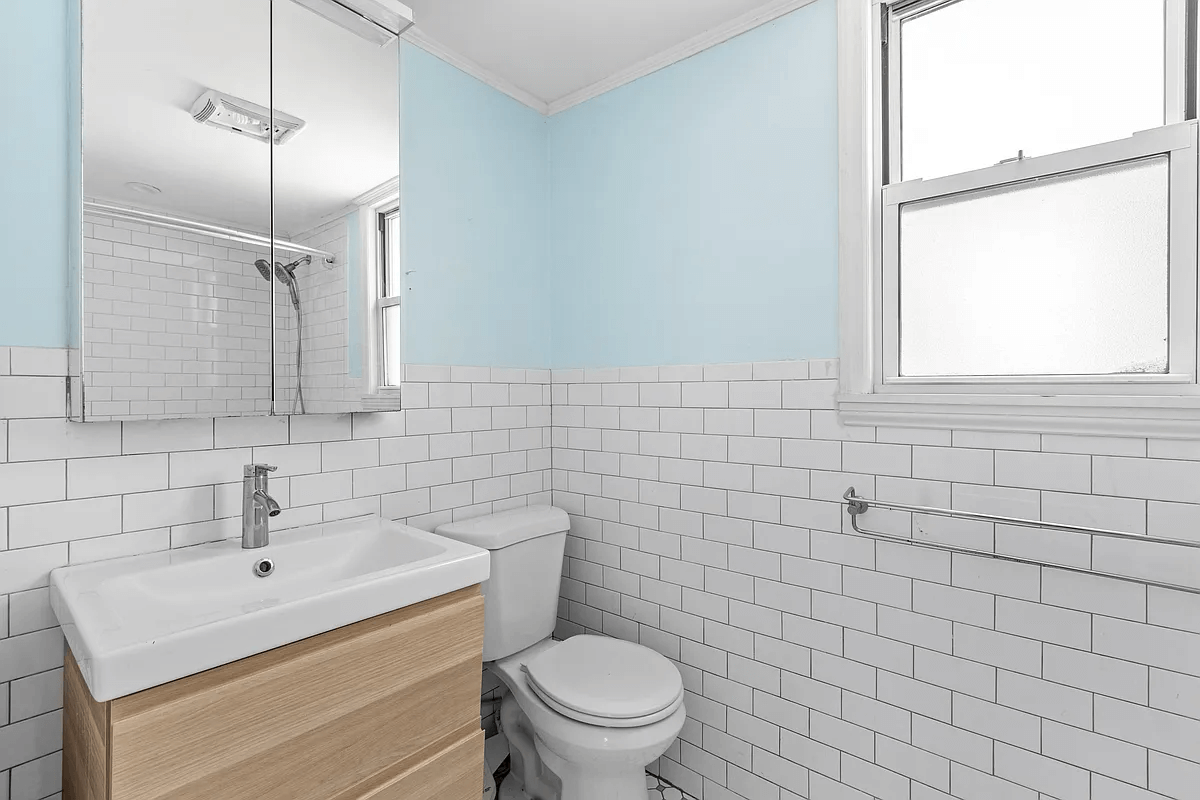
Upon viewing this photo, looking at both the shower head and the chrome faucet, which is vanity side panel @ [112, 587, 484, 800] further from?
the shower head

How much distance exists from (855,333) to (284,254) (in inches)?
58.9

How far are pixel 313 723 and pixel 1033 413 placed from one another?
1615 mm

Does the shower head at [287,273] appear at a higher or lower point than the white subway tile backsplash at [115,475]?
higher

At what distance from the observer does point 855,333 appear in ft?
5.11

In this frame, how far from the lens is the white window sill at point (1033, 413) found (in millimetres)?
1173

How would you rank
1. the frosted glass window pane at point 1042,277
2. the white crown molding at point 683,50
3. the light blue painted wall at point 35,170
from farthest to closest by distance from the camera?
the white crown molding at point 683,50 → the frosted glass window pane at point 1042,277 → the light blue painted wall at point 35,170

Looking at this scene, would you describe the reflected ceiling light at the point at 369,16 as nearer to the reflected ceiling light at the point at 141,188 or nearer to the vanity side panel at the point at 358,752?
the reflected ceiling light at the point at 141,188

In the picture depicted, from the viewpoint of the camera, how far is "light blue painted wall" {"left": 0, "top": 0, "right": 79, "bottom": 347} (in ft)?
3.73

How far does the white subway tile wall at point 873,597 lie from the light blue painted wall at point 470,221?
1.25ft

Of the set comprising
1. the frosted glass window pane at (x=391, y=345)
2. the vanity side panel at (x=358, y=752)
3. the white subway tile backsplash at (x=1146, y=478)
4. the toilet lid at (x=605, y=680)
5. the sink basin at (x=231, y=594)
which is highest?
the frosted glass window pane at (x=391, y=345)

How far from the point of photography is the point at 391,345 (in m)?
1.74

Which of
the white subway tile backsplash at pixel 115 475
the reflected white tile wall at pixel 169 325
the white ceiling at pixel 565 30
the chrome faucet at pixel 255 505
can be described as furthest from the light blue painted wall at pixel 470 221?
the white subway tile backsplash at pixel 115 475

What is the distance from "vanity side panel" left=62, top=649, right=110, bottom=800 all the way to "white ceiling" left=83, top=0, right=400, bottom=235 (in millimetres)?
978

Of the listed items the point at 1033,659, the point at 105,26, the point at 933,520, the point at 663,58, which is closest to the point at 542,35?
the point at 663,58
